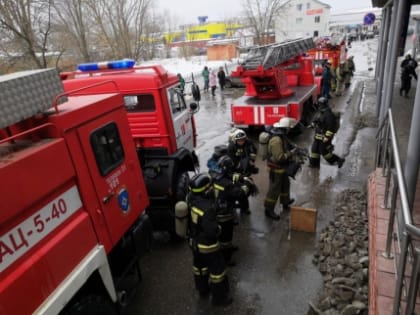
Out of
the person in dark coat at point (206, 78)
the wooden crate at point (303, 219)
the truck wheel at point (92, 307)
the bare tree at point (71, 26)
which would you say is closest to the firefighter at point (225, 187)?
the wooden crate at point (303, 219)

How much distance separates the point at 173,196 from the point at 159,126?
3.48ft

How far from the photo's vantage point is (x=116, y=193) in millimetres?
3355

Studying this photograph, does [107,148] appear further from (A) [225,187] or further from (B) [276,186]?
(B) [276,186]

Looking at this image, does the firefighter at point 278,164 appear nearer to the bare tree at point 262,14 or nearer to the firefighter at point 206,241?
the firefighter at point 206,241

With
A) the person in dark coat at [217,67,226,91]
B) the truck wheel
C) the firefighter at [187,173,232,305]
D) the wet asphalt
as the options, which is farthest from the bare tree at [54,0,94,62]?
the truck wheel

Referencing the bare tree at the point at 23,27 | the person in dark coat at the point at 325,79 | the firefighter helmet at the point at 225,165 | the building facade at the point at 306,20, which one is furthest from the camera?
the building facade at the point at 306,20

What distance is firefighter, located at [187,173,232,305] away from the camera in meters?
3.52

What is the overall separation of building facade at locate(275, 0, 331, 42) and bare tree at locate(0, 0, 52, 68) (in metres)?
50.4

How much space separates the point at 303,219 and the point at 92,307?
3206mm

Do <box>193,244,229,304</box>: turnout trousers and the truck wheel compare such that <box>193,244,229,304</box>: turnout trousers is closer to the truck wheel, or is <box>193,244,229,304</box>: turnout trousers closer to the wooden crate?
the truck wheel

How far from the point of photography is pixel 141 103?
489 centimetres

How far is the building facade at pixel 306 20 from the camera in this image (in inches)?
2208

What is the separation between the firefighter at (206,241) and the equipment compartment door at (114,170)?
65cm

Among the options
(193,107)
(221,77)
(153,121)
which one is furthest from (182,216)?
(221,77)
